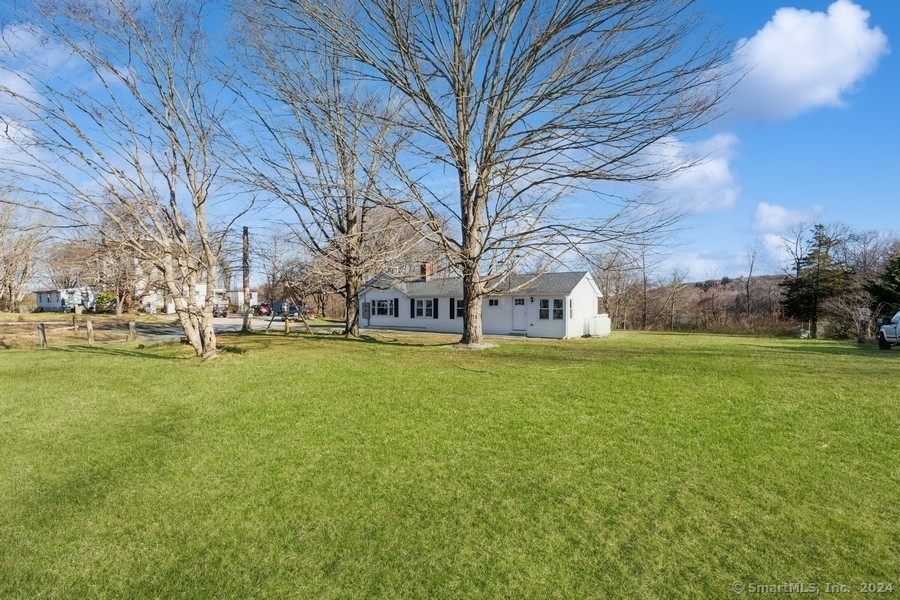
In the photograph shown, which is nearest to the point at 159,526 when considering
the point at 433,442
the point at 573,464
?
the point at 433,442

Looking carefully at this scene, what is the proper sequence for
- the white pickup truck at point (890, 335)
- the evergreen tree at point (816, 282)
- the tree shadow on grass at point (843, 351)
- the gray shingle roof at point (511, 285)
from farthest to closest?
the evergreen tree at point (816, 282)
the gray shingle roof at point (511, 285)
the white pickup truck at point (890, 335)
the tree shadow on grass at point (843, 351)

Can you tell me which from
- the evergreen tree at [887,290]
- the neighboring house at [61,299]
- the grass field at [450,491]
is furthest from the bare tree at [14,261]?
the evergreen tree at [887,290]

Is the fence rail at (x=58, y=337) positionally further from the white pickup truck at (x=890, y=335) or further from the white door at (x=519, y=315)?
the white pickup truck at (x=890, y=335)

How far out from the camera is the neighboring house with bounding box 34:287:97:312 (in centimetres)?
4725

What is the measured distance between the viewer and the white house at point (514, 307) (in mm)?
21953

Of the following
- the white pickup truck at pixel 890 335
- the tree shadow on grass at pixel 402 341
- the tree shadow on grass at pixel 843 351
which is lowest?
the tree shadow on grass at pixel 843 351

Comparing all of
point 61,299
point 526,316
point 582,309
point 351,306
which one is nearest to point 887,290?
point 582,309

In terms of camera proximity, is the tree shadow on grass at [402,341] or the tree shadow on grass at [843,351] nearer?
the tree shadow on grass at [843,351]

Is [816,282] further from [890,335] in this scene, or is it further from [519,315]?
[519,315]

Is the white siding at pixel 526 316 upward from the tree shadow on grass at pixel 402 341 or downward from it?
upward

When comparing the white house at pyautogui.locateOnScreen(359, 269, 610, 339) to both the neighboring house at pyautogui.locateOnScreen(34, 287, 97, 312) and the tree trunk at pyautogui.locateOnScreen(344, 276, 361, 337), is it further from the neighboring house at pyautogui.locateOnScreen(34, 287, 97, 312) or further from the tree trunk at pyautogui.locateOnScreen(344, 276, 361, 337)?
the neighboring house at pyautogui.locateOnScreen(34, 287, 97, 312)

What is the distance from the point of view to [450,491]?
389 cm

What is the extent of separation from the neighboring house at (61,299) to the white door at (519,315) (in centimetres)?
4351

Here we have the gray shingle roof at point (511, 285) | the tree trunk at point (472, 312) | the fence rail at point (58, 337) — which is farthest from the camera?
the gray shingle roof at point (511, 285)
